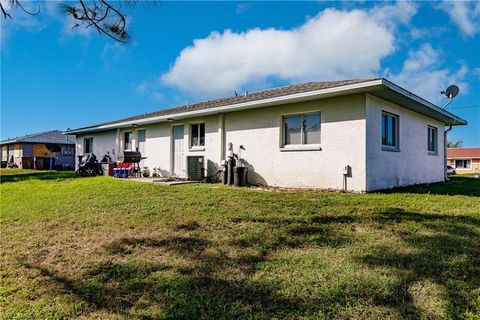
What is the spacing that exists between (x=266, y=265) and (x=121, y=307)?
162cm

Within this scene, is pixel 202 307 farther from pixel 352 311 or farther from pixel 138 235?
pixel 138 235

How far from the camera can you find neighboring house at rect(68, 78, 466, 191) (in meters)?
8.46

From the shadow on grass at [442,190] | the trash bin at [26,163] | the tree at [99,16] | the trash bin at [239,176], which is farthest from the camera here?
the trash bin at [26,163]

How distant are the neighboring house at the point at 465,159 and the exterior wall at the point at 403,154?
35.2m

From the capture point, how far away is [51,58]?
8.40 metres

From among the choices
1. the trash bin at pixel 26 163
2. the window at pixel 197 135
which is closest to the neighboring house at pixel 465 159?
the window at pixel 197 135

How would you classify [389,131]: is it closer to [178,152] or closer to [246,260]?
[246,260]

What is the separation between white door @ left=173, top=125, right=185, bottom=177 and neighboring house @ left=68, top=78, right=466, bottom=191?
44 millimetres

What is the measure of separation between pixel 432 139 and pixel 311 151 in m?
7.81

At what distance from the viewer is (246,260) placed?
3809 mm

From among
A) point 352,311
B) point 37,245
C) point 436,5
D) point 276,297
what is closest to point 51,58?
point 37,245

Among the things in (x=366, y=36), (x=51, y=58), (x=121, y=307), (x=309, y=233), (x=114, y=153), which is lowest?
(x=121, y=307)

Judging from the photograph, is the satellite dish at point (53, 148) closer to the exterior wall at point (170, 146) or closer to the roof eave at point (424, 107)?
the exterior wall at point (170, 146)

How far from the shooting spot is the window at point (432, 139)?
A: 43.5ft
